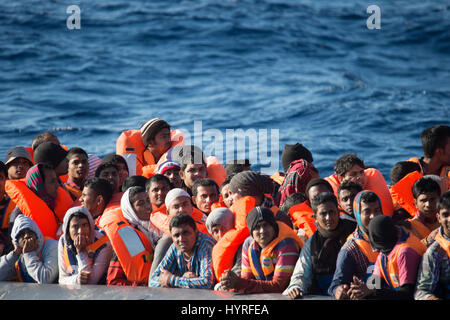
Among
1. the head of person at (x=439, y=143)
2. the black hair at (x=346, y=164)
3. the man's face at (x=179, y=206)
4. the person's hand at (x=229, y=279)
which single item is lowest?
the person's hand at (x=229, y=279)

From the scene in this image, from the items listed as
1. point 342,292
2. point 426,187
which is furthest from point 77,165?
point 426,187

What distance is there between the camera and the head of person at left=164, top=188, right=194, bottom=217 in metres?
6.79

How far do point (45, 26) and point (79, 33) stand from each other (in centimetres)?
134

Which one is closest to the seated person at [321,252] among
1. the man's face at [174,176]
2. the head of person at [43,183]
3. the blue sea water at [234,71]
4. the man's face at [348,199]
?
the man's face at [348,199]

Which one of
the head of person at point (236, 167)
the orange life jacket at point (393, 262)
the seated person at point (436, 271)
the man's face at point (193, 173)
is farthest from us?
the head of person at point (236, 167)

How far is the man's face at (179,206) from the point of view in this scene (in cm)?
678

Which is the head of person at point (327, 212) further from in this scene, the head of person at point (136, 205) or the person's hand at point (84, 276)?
the person's hand at point (84, 276)

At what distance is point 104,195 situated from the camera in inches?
294

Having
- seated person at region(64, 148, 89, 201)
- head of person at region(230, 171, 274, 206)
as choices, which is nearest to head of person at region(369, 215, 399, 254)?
head of person at region(230, 171, 274, 206)

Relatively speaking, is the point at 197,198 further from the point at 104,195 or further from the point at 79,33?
the point at 79,33

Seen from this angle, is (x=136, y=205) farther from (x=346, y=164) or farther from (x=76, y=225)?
(x=346, y=164)

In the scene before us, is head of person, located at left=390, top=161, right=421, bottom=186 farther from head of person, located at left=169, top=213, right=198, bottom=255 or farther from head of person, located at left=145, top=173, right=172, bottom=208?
head of person, located at left=169, top=213, right=198, bottom=255

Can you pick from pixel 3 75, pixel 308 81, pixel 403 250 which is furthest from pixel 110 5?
pixel 403 250

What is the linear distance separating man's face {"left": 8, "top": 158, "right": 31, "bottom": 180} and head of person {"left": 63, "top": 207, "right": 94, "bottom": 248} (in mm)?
2395
